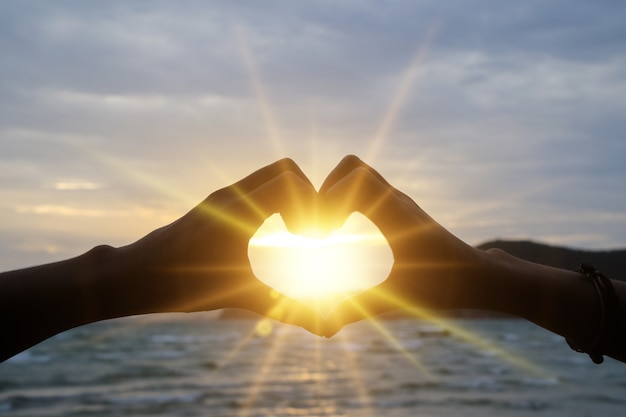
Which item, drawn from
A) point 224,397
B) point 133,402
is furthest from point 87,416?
point 224,397

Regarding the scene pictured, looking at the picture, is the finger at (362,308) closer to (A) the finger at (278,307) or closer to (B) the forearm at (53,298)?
(A) the finger at (278,307)

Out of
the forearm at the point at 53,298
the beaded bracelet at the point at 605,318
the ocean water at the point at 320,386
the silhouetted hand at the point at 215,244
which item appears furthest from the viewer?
the ocean water at the point at 320,386

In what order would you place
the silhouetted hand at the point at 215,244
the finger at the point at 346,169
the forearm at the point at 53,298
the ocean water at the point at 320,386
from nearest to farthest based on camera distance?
the forearm at the point at 53,298, the silhouetted hand at the point at 215,244, the finger at the point at 346,169, the ocean water at the point at 320,386

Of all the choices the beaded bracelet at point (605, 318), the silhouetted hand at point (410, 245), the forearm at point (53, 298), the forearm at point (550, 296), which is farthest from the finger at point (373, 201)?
the forearm at point (53, 298)

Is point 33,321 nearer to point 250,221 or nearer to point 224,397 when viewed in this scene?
point 250,221

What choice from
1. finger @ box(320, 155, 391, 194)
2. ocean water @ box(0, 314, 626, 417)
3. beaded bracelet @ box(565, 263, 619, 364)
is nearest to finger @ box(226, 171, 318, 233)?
finger @ box(320, 155, 391, 194)

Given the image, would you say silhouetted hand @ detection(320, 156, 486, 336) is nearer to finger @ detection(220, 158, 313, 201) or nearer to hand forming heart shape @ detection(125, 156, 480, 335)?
hand forming heart shape @ detection(125, 156, 480, 335)

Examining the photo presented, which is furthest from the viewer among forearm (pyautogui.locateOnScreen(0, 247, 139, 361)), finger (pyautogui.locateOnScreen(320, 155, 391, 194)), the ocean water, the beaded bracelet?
the ocean water
